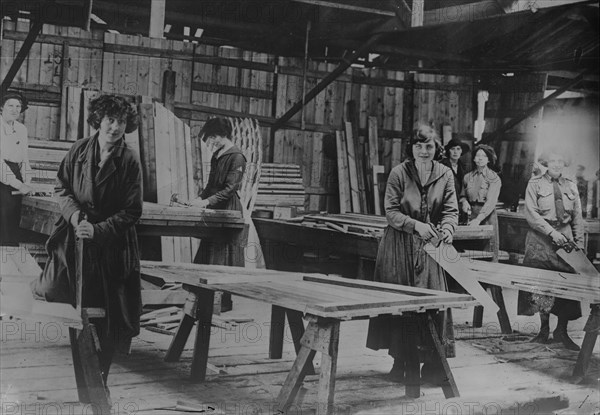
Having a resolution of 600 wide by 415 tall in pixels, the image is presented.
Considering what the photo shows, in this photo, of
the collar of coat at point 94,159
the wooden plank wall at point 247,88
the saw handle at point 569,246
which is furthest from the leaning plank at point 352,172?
the collar of coat at point 94,159

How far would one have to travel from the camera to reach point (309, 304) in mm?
3572

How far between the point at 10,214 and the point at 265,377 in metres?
1.84

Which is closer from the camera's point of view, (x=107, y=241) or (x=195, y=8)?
(x=107, y=241)

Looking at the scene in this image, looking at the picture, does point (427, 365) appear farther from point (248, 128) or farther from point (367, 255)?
point (248, 128)

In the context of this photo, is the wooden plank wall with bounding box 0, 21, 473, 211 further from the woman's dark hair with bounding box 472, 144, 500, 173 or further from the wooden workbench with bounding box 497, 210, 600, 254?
the wooden workbench with bounding box 497, 210, 600, 254

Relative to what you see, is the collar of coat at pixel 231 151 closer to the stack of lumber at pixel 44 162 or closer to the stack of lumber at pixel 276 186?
the stack of lumber at pixel 276 186

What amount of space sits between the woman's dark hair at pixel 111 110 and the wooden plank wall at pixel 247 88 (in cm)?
18

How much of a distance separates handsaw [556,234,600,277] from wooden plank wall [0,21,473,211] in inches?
48.1

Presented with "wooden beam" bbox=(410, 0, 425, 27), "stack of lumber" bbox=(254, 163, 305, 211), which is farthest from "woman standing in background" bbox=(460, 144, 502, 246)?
"stack of lumber" bbox=(254, 163, 305, 211)

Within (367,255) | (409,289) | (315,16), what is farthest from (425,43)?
(409,289)

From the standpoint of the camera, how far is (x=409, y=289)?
431 centimetres

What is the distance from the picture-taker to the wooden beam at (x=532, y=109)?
18.2ft

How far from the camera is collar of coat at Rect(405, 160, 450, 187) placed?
4.77 m

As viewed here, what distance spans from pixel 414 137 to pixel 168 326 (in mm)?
2149
